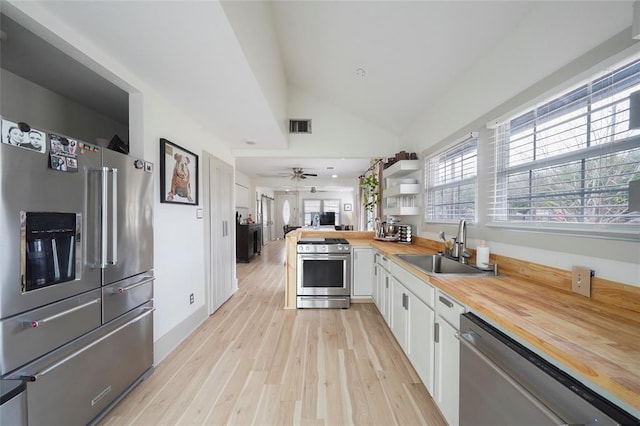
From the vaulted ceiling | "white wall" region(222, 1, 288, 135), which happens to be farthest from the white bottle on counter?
"white wall" region(222, 1, 288, 135)

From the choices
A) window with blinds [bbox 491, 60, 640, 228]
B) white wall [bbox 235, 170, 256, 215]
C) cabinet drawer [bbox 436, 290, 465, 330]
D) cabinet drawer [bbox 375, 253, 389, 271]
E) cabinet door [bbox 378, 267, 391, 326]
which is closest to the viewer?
window with blinds [bbox 491, 60, 640, 228]

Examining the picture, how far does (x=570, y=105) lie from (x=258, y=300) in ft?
12.4

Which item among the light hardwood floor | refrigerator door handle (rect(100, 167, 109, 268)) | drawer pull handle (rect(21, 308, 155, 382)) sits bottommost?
the light hardwood floor

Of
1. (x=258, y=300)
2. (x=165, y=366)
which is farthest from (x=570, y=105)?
(x=258, y=300)

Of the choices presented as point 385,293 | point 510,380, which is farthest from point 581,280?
point 385,293

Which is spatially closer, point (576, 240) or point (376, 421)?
point (576, 240)

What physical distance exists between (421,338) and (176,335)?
7.45 feet

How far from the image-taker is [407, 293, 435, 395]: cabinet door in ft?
5.13

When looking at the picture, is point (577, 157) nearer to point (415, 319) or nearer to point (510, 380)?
point (510, 380)

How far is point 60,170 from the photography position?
1.28m

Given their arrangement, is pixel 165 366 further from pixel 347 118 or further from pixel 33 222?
pixel 347 118

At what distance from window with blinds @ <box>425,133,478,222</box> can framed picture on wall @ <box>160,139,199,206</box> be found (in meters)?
2.77

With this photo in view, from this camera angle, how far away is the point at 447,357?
1376 millimetres

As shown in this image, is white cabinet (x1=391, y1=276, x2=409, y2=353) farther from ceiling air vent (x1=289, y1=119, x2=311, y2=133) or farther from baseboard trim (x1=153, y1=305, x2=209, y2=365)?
ceiling air vent (x1=289, y1=119, x2=311, y2=133)
